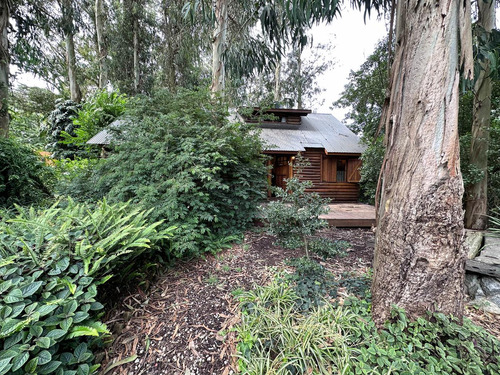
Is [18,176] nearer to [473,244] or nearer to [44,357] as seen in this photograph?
[44,357]

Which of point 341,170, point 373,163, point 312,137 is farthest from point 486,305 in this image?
point 312,137

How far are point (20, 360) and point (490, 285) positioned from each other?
4216mm

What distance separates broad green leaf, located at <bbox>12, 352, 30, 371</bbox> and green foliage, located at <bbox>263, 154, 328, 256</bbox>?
82.3 inches

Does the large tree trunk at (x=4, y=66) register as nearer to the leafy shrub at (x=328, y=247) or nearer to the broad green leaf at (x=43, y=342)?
the broad green leaf at (x=43, y=342)

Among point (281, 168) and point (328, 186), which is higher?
point (281, 168)

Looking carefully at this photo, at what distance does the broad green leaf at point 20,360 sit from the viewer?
108 cm

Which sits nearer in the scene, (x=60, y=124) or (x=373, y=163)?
(x=373, y=163)

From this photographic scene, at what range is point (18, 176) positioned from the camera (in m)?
3.63

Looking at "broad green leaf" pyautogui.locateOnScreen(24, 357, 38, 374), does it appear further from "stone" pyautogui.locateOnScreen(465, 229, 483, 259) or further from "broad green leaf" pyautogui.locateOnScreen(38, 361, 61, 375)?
"stone" pyautogui.locateOnScreen(465, 229, 483, 259)

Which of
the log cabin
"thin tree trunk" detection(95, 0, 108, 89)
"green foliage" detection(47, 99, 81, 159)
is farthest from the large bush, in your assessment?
"thin tree trunk" detection(95, 0, 108, 89)

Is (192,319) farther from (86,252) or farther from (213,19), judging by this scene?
(213,19)

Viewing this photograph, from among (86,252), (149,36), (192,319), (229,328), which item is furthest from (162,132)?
(149,36)

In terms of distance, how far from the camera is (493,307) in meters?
2.07

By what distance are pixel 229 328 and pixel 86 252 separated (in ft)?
4.63
